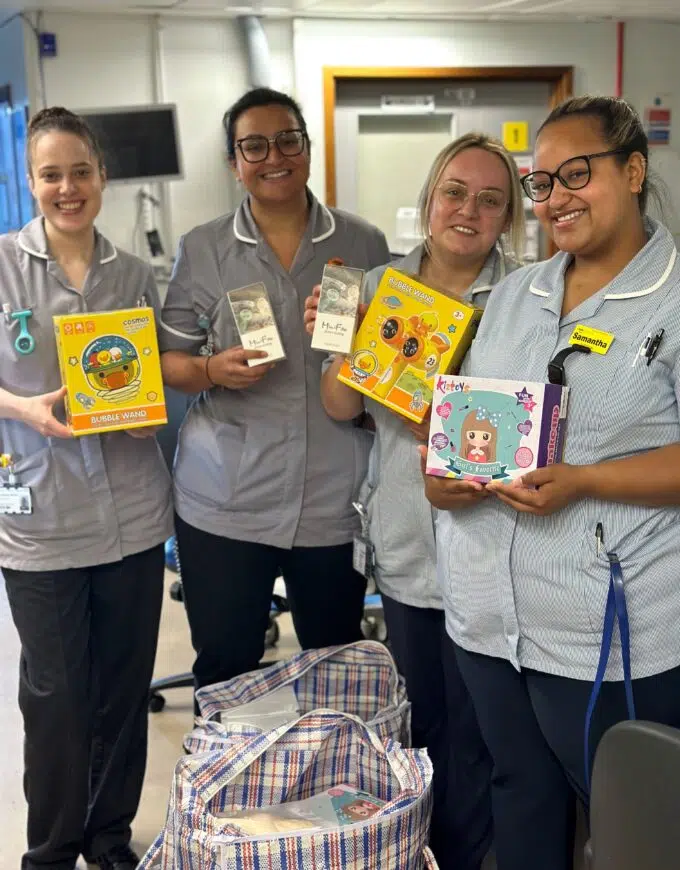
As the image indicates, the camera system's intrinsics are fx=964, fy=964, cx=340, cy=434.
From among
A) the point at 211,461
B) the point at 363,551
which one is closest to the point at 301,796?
the point at 363,551

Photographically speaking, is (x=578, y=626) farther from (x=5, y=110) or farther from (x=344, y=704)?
(x=5, y=110)

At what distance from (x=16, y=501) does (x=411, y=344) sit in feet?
2.74

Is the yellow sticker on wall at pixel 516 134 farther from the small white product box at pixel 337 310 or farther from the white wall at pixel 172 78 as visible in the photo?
the small white product box at pixel 337 310

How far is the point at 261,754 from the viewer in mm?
1721

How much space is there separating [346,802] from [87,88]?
13.1ft

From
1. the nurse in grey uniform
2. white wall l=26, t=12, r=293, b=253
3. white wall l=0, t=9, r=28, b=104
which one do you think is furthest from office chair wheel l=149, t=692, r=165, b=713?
white wall l=0, t=9, r=28, b=104

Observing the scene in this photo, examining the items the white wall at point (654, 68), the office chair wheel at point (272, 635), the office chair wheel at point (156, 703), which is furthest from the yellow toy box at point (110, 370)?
the white wall at point (654, 68)

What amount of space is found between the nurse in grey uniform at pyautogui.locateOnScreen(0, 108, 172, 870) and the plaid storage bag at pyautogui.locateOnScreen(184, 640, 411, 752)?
22cm

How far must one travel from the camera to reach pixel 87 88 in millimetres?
4707

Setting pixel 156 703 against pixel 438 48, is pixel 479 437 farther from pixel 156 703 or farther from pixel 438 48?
pixel 438 48

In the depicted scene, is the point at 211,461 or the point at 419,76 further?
the point at 419,76

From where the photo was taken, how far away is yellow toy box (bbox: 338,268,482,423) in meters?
1.71

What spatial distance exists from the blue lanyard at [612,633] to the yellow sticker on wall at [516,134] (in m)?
4.34

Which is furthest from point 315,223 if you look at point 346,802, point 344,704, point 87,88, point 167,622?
point 87,88
